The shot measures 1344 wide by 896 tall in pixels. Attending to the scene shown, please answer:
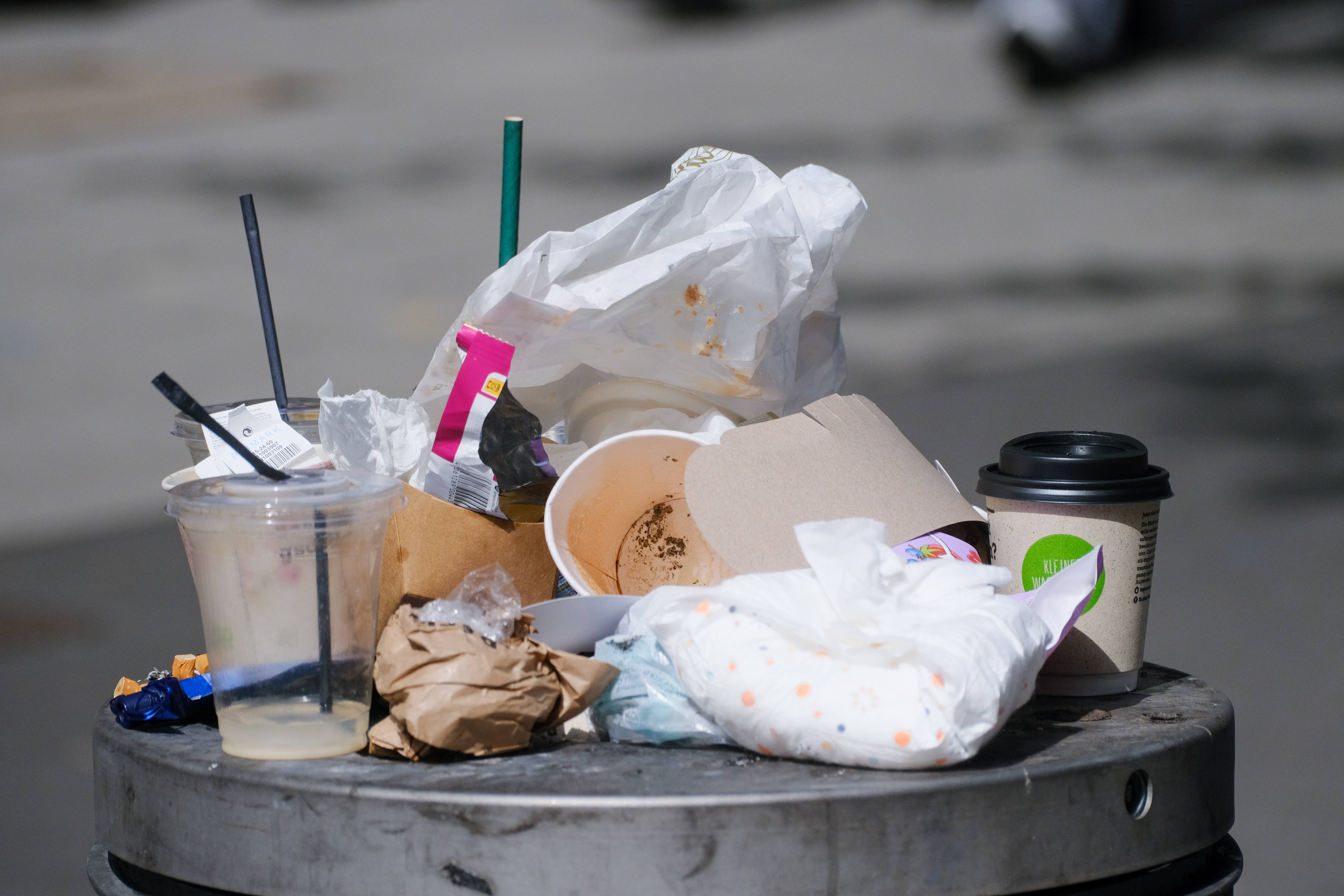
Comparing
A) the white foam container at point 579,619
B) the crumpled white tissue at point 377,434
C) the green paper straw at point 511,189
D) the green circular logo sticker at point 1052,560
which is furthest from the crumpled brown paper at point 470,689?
the green paper straw at point 511,189

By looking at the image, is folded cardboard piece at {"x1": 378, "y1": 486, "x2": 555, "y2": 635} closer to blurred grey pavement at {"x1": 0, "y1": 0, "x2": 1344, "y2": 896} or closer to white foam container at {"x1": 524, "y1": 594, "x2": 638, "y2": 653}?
white foam container at {"x1": 524, "y1": 594, "x2": 638, "y2": 653}

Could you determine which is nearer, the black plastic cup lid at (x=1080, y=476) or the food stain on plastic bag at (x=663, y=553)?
the black plastic cup lid at (x=1080, y=476)

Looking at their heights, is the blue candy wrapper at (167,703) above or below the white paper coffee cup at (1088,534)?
below

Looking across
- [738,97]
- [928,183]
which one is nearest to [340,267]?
[738,97]

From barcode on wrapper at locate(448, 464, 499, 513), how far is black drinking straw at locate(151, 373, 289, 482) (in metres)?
0.26

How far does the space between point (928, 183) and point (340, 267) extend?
3.39m

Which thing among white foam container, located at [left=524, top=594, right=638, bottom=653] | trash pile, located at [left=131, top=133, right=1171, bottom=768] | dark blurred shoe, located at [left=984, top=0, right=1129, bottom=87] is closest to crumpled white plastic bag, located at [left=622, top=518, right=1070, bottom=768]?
trash pile, located at [left=131, top=133, right=1171, bottom=768]

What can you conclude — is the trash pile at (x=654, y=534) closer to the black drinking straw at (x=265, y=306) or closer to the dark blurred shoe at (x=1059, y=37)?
the black drinking straw at (x=265, y=306)

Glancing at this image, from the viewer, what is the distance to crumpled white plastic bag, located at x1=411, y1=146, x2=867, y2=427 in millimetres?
1405

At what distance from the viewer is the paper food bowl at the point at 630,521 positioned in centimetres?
136

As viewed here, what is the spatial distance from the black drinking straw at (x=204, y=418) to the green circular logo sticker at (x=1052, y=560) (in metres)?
0.72

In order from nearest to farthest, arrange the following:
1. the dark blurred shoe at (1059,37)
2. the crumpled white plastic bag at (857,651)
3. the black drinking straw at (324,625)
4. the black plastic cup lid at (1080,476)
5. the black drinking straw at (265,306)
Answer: the crumpled white plastic bag at (857,651) → the black drinking straw at (324,625) → the black plastic cup lid at (1080,476) → the black drinking straw at (265,306) → the dark blurred shoe at (1059,37)

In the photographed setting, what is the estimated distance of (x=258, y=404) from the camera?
1.45 m

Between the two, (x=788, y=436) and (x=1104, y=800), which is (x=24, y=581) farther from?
(x=1104, y=800)
